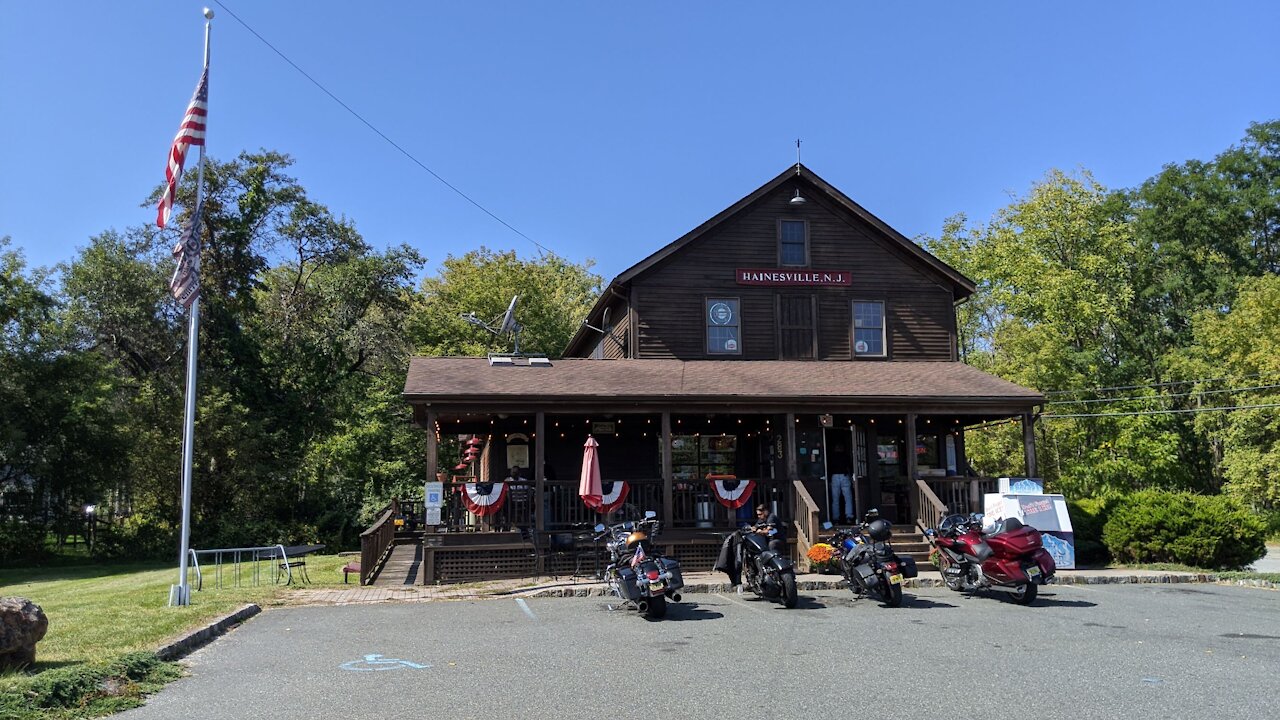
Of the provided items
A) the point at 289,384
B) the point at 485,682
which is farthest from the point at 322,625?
the point at 289,384

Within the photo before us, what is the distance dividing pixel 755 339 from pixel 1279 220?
3247 centimetres

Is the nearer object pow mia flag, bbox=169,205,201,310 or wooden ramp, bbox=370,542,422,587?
pow mia flag, bbox=169,205,201,310

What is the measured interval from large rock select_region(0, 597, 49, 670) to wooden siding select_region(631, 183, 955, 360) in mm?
14177

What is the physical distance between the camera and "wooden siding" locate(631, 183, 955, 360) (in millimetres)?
20859

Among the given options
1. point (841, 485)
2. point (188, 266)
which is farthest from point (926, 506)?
point (188, 266)

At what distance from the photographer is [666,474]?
16.8m

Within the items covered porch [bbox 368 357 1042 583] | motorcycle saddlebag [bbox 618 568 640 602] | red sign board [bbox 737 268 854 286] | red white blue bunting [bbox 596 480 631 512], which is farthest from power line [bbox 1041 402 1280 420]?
motorcycle saddlebag [bbox 618 568 640 602]

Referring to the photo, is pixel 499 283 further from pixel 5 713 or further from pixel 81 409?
pixel 5 713

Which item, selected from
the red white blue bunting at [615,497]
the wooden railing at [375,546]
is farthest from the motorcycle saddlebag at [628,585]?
the wooden railing at [375,546]

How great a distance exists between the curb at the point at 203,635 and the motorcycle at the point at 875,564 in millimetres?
7823

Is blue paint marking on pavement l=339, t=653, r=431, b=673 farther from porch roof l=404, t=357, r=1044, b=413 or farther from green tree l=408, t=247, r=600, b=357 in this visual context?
green tree l=408, t=247, r=600, b=357

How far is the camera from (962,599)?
12.6m

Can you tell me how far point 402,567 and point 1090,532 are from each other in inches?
524

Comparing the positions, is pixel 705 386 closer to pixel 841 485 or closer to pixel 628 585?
pixel 841 485
